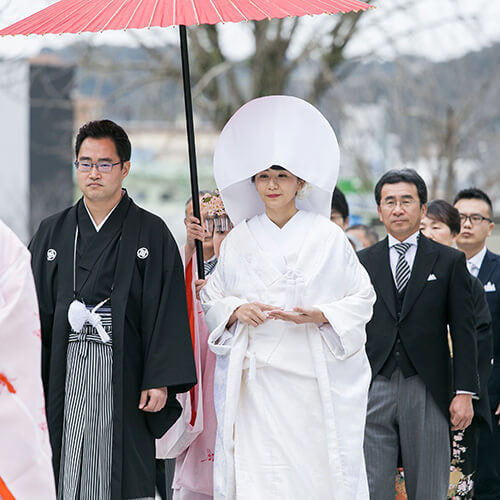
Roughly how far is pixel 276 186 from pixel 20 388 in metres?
1.57

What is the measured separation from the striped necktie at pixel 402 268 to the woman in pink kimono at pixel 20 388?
2.25m

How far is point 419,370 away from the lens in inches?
180

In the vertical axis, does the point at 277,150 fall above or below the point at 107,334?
above

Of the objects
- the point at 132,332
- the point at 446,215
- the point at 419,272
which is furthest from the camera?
the point at 446,215

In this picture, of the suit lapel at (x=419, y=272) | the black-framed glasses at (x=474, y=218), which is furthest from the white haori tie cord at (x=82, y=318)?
the black-framed glasses at (x=474, y=218)

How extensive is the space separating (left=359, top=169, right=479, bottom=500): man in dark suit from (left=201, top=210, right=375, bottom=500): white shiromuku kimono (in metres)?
0.55

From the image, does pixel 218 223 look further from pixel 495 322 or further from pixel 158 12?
pixel 495 322

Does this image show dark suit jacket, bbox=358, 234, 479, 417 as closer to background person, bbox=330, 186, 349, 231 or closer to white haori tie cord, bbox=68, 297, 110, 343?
background person, bbox=330, 186, 349, 231

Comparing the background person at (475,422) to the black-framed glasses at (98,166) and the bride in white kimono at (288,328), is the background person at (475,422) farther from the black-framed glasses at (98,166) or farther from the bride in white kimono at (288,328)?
the black-framed glasses at (98,166)

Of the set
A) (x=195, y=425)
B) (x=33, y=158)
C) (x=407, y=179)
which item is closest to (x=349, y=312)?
(x=195, y=425)

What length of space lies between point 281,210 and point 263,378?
2.51 ft

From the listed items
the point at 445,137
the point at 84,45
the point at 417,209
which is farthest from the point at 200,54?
the point at 417,209

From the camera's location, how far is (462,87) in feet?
46.4

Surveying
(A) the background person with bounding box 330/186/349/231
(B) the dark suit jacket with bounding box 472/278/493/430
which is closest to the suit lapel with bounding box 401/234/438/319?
(B) the dark suit jacket with bounding box 472/278/493/430
